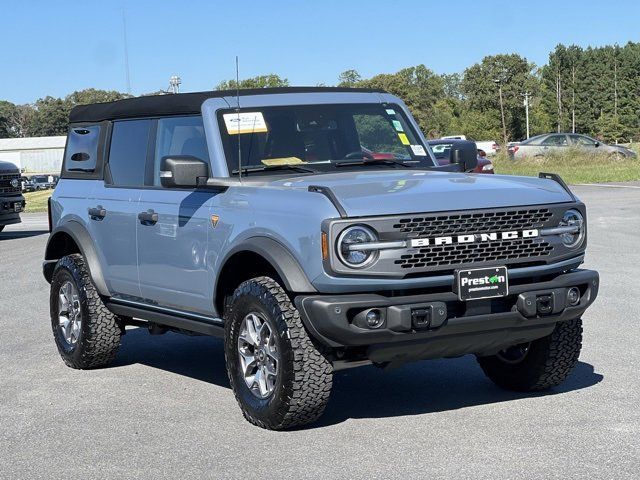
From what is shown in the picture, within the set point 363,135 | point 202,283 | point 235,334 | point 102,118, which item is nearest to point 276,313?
point 235,334

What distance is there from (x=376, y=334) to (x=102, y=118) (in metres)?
3.76

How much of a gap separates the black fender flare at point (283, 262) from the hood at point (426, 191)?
16.1 inches

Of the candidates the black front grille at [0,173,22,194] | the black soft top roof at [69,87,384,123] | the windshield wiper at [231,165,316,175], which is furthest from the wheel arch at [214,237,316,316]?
the black front grille at [0,173,22,194]

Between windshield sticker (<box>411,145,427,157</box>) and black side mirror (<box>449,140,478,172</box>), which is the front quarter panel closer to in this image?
windshield sticker (<box>411,145,427,157</box>)

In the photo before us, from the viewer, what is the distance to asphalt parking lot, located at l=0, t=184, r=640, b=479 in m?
5.66

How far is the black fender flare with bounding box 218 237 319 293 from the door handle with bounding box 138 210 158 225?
126cm

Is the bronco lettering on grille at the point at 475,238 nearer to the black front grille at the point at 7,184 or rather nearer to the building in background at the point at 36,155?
the black front grille at the point at 7,184

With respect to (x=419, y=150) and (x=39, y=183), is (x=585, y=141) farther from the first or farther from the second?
(x=39, y=183)

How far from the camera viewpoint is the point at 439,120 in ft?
432

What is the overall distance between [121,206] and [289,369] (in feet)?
8.12

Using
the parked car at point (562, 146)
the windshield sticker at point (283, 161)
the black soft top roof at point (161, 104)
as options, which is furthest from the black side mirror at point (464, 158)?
the parked car at point (562, 146)

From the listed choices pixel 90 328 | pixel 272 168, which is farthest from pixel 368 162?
pixel 90 328

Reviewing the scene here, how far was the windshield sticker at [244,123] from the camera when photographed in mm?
7457

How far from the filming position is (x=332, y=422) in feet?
21.8
